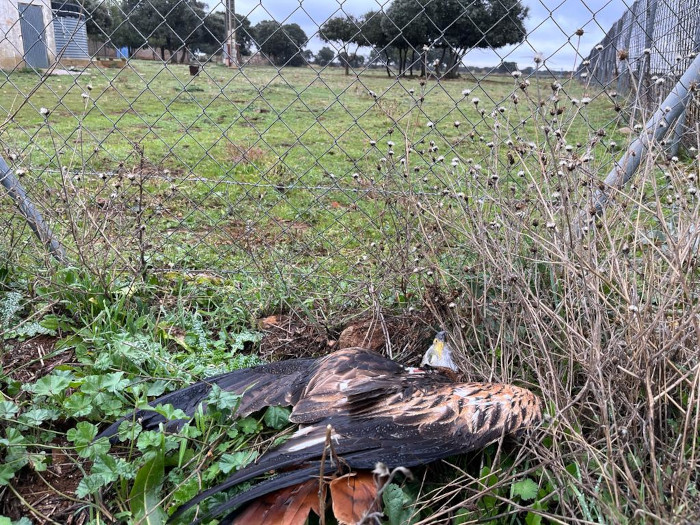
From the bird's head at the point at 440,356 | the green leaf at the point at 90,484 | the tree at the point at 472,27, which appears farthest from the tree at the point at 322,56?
the green leaf at the point at 90,484

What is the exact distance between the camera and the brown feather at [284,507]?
1.61 meters

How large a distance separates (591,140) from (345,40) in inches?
51.5

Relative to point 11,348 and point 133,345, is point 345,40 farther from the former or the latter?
point 11,348

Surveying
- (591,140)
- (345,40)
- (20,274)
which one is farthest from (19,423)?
(591,140)

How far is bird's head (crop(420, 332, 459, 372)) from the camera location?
2.34m

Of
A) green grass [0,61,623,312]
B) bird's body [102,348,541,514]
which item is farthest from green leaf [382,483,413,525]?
green grass [0,61,623,312]

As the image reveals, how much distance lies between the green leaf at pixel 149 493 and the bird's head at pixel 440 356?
3.47ft

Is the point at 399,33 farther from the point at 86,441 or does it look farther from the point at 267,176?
the point at 267,176

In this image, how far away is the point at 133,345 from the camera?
2.57m

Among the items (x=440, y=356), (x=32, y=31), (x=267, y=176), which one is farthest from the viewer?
(x=32, y=31)

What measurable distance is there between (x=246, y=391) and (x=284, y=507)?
0.63m

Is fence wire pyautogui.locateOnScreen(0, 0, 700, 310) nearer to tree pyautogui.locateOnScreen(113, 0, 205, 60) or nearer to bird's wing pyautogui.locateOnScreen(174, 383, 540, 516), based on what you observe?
tree pyautogui.locateOnScreen(113, 0, 205, 60)

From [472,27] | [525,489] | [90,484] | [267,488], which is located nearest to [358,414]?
[267,488]

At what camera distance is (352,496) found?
1.64 m
